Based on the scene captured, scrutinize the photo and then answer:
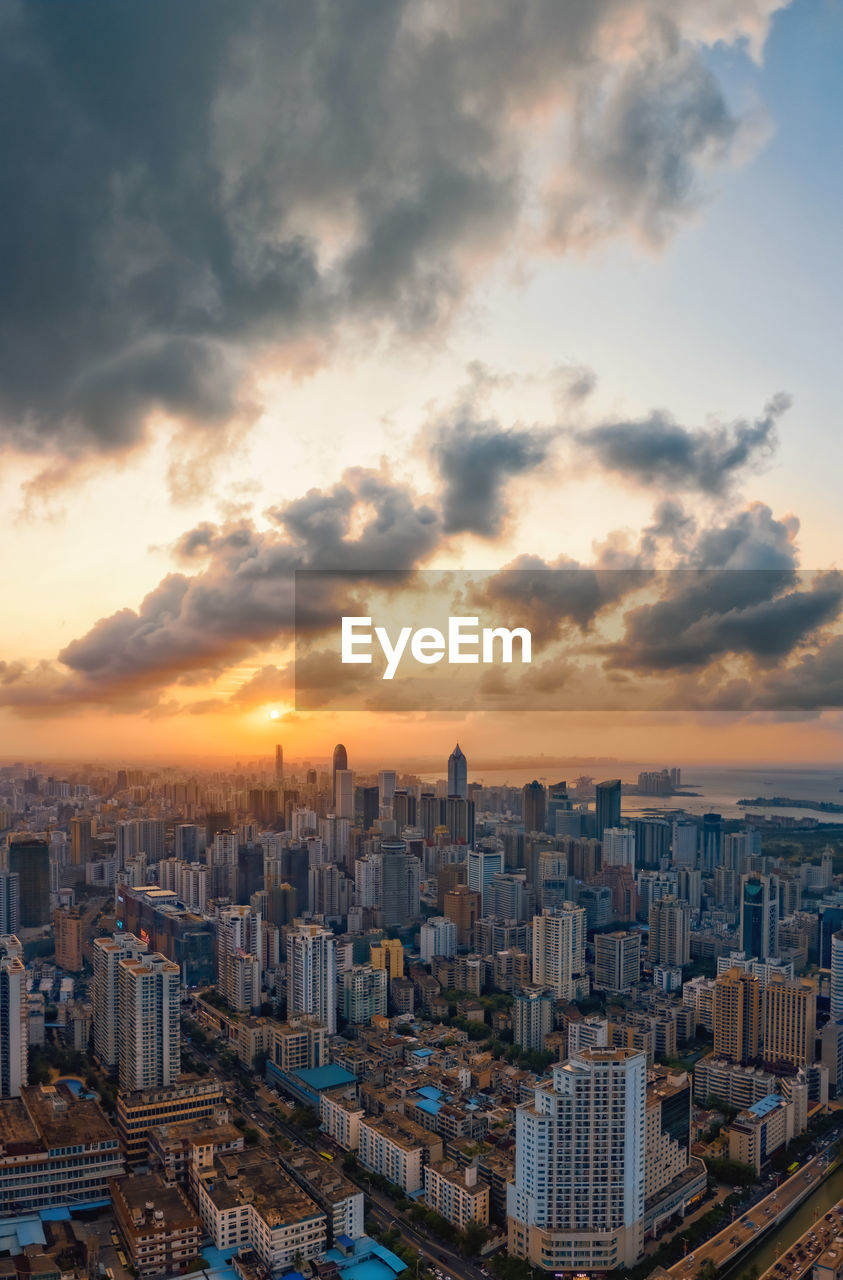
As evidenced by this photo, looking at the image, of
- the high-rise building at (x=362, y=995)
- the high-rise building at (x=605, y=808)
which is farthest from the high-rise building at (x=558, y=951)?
the high-rise building at (x=605, y=808)

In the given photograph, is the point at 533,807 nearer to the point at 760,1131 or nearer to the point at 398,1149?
the point at 760,1131

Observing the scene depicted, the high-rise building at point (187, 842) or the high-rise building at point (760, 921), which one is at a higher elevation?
the high-rise building at point (187, 842)

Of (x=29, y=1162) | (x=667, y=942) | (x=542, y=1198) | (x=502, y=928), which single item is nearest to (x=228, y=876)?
(x=502, y=928)

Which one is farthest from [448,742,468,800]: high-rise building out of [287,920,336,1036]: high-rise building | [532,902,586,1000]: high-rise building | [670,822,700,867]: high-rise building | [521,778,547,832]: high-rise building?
[287,920,336,1036]: high-rise building

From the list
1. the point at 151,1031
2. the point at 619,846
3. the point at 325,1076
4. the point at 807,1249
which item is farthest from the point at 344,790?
the point at 807,1249

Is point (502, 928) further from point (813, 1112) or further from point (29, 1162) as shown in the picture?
point (29, 1162)

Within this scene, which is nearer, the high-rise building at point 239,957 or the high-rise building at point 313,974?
the high-rise building at point 313,974

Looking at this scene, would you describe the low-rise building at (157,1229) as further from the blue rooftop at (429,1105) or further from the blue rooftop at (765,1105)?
the blue rooftop at (765,1105)
